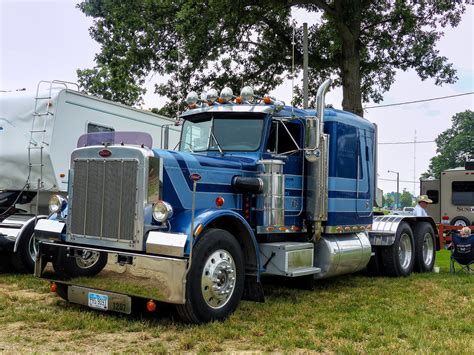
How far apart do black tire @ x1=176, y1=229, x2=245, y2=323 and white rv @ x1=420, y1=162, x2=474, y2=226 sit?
1470 cm

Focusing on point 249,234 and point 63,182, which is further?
point 63,182

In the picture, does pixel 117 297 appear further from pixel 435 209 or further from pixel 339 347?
pixel 435 209

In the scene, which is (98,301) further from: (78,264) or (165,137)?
(165,137)

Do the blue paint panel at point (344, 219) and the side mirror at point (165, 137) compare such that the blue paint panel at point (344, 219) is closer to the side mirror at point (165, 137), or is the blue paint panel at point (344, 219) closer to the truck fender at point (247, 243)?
the truck fender at point (247, 243)

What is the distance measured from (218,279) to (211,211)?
76 cm

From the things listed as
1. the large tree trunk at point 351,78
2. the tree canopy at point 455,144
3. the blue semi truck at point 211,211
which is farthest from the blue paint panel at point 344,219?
the tree canopy at point 455,144

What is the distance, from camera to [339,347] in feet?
16.1

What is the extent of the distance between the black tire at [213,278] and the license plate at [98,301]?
32.6 inches

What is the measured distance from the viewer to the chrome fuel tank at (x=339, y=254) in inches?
303

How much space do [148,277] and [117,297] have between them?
0.52m

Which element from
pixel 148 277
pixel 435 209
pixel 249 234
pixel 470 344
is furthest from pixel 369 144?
pixel 435 209

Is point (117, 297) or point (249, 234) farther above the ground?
point (249, 234)

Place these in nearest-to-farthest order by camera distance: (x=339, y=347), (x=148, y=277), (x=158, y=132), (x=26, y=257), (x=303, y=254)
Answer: (x=339, y=347) → (x=148, y=277) → (x=303, y=254) → (x=26, y=257) → (x=158, y=132)

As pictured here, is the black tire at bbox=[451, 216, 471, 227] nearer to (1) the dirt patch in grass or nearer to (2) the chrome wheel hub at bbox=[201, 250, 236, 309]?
(2) the chrome wheel hub at bbox=[201, 250, 236, 309]
